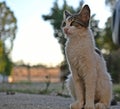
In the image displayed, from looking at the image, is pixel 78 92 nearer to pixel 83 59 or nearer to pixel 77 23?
pixel 83 59

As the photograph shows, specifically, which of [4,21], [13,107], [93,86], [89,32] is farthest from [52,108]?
[4,21]

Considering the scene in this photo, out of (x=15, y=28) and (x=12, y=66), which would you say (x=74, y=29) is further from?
(x=12, y=66)

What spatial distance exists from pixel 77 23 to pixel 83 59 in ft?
1.50

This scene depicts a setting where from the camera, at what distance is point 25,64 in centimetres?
3306

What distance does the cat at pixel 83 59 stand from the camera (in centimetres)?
514

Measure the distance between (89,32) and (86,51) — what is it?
255 millimetres

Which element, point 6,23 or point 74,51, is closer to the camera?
point 74,51

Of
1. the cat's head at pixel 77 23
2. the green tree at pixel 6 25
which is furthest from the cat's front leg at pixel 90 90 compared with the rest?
the green tree at pixel 6 25

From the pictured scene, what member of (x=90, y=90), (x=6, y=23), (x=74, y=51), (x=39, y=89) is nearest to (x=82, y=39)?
(x=74, y=51)

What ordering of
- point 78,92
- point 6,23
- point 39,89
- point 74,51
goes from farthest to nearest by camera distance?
point 6,23
point 39,89
point 78,92
point 74,51

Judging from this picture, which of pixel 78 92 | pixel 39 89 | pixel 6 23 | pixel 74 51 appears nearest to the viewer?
pixel 74 51

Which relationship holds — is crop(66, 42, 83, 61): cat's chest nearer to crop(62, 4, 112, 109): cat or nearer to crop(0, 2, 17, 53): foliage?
crop(62, 4, 112, 109): cat

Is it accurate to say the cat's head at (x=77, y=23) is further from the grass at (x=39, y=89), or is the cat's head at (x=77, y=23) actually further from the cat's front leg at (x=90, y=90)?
the grass at (x=39, y=89)

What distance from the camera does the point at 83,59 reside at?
5145 millimetres
